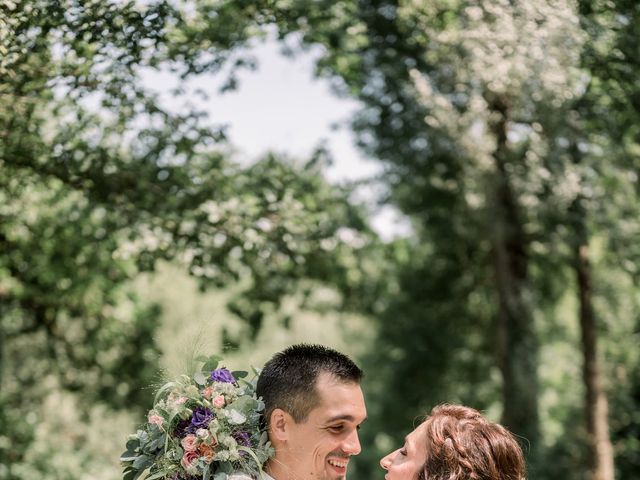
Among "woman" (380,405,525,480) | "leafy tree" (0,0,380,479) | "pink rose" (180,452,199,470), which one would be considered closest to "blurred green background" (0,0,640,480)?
"leafy tree" (0,0,380,479)

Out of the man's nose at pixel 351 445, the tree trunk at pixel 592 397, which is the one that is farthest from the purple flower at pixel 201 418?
the tree trunk at pixel 592 397

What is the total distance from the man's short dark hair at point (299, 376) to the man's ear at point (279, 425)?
24 millimetres

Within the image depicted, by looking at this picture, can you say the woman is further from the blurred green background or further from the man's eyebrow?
the blurred green background

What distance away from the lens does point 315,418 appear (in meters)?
3.73

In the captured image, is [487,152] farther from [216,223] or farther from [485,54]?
[216,223]

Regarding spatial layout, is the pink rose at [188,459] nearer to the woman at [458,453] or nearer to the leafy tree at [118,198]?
the woman at [458,453]

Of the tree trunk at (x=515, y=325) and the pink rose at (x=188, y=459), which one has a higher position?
the pink rose at (x=188, y=459)

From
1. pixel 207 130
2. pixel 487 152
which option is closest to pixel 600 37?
pixel 207 130

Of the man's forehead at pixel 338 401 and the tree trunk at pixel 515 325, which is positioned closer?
the man's forehead at pixel 338 401

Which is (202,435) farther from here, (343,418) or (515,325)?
(515,325)

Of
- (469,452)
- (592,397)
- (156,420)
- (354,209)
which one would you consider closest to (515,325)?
(592,397)

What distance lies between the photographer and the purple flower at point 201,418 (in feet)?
12.5

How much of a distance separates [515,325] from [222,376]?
29.9 feet

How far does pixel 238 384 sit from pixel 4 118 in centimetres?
237
